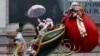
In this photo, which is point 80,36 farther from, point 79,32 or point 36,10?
point 36,10

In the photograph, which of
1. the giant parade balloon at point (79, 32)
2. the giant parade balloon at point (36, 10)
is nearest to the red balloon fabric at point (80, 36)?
the giant parade balloon at point (79, 32)

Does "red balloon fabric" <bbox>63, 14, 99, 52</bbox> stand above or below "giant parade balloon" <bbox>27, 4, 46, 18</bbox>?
below

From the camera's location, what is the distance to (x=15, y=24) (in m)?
16.7

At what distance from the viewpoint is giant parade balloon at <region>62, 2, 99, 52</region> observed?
10750mm

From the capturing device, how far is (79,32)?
1071cm

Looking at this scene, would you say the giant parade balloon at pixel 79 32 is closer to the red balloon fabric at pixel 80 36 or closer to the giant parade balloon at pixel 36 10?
the red balloon fabric at pixel 80 36

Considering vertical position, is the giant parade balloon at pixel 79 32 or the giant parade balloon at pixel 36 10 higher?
the giant parade balloon at pixel 36 10

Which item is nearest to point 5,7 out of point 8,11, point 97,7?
point 8,11

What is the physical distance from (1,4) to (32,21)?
42.5 inches

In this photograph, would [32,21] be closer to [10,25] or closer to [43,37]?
[10,25]

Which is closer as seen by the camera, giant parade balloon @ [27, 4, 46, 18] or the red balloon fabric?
the red balloon fabric

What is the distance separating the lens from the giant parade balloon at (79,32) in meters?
10.8

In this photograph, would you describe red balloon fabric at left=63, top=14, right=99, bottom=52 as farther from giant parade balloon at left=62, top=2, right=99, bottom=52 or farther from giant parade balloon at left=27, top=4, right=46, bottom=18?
giant parade balloon at left=27, top=4, right=46, bottom=18

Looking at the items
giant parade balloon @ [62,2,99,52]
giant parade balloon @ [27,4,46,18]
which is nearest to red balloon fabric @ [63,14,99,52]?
giant parade balloon @ [62,2,99,52]
